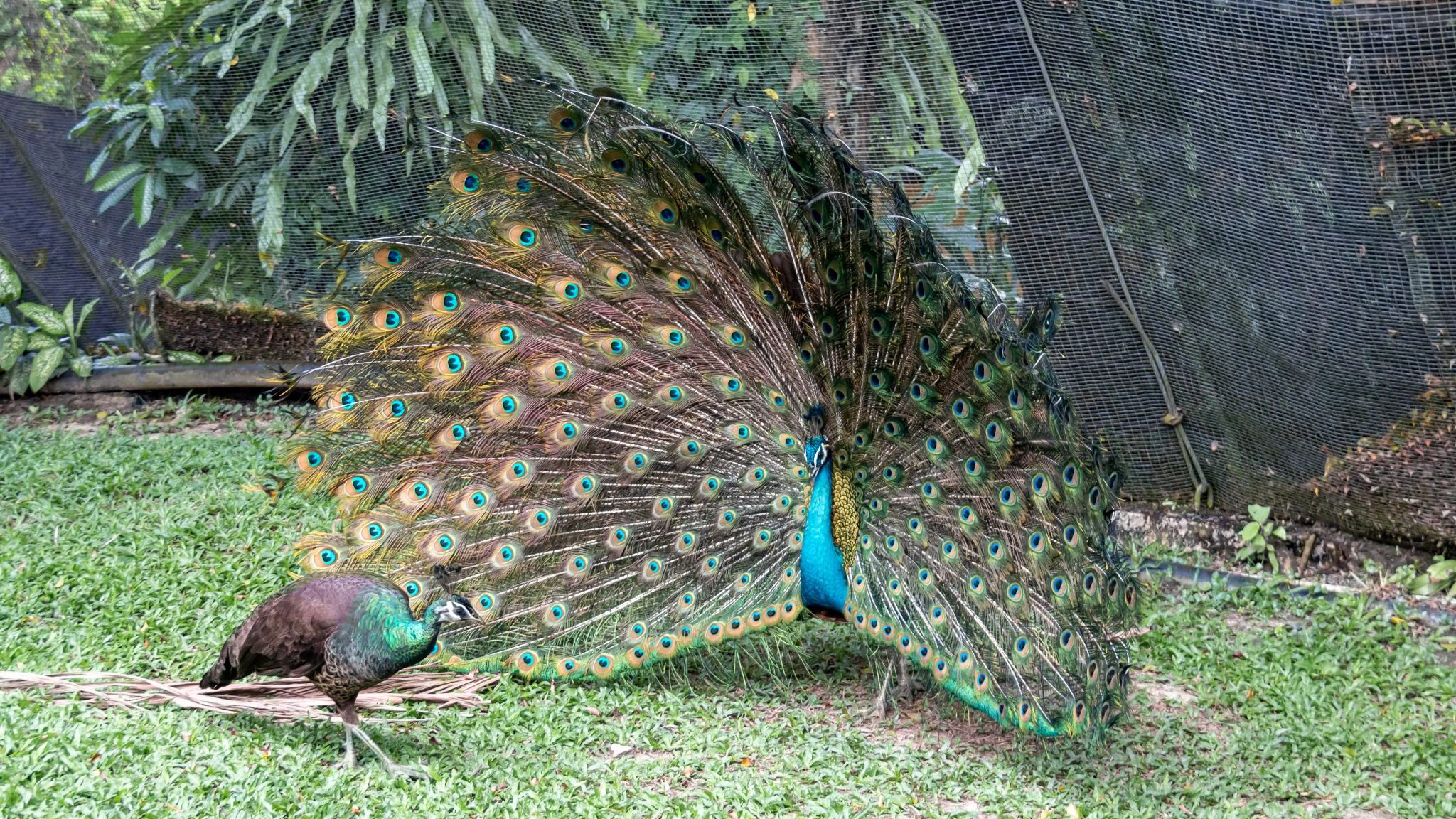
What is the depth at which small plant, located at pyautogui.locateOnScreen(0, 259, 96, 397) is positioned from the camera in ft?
25.7

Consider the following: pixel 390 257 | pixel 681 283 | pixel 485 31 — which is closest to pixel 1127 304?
pixel 681 283

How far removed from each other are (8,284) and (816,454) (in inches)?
234

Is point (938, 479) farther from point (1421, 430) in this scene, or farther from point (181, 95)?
A: point (181, 95)

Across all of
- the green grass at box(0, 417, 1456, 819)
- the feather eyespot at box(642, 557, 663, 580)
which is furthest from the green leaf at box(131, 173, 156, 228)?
the feather eyespot at box(642, 557, 663, 580)

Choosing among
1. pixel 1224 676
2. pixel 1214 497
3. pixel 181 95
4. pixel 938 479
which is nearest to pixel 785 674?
pixel 938 479

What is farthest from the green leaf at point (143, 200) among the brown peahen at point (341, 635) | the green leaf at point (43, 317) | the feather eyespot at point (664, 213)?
the brown peahen at point (341, 635)

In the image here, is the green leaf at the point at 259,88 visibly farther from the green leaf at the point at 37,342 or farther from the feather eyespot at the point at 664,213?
the feather eyespot at the point at 664,213

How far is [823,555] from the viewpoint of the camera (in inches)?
186

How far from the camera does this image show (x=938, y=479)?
472cm

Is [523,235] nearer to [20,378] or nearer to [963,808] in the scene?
[963,808]

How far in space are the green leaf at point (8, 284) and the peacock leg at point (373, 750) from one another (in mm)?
5209

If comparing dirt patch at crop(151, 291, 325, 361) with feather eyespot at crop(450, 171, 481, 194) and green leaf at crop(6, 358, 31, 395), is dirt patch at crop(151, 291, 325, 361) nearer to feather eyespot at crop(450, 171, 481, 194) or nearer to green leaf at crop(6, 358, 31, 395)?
green leaf at crop(6, 358, 31, 395)

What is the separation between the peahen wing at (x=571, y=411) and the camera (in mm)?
4898

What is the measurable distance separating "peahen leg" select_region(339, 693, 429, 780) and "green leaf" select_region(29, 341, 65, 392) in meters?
4.80
